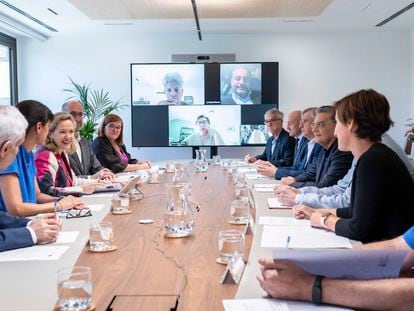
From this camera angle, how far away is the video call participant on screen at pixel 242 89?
789 centimetres

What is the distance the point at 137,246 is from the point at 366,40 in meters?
7.29

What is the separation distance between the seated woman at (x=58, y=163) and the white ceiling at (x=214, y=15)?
270 cm

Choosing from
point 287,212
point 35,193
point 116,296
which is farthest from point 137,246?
point 35,193

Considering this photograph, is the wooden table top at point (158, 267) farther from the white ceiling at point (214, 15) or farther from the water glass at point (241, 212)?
the white ceiling at point (214, 15)

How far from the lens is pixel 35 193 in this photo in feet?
9.51

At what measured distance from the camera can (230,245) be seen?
171cm

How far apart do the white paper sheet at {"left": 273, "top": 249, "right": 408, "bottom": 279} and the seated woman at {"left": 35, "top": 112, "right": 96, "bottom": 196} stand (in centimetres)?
225

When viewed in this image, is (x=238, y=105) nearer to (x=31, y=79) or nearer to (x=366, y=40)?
(x=366, y=40)

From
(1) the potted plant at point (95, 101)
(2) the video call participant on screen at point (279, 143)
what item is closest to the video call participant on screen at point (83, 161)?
(2) the video call participant on screen at point (279, 143)

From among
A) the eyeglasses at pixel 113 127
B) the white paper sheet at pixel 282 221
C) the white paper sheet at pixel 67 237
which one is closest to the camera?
the white paper sheet at pixel 67 237

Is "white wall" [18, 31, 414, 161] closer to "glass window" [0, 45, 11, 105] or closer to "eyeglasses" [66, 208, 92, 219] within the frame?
"glass window" [0, 45, 11, 105]

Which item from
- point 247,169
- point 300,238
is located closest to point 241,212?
point 300,238

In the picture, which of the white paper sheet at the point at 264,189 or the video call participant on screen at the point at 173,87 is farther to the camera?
the video call participant on screen at the point at 173,87

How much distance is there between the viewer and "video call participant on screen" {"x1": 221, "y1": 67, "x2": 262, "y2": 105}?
311 inches
